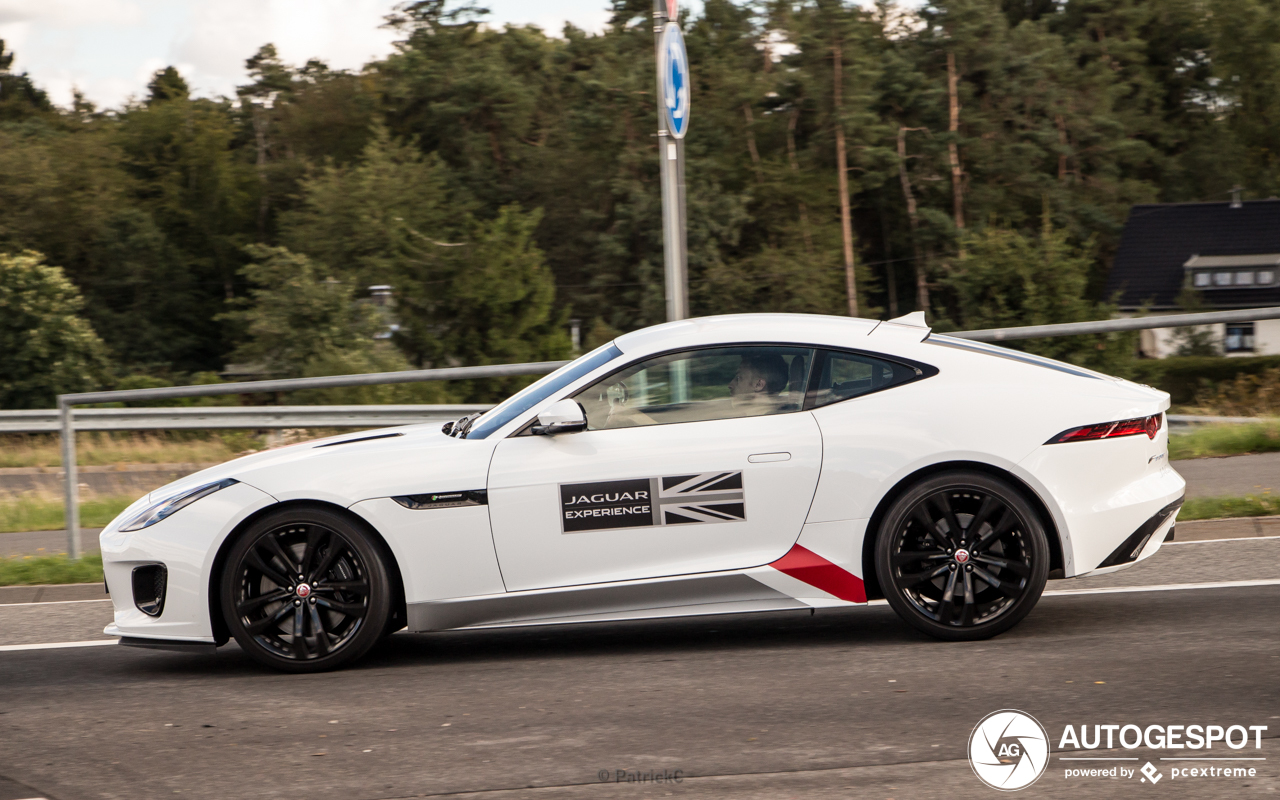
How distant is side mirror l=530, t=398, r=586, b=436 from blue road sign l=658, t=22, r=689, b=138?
3.82 meters

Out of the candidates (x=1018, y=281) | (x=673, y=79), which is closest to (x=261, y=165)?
(x=1018, y=281)

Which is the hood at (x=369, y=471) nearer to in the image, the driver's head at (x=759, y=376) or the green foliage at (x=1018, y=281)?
the driver's head at (x=759, y=376)

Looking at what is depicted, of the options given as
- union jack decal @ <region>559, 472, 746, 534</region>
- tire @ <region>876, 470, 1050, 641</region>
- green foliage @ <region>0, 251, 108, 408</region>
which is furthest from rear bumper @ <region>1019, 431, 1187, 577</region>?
green foliage @ <region>0, 251, 108, 408</region>

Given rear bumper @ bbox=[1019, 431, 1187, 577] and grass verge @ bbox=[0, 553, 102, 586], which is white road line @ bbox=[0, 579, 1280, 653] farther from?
grass verge @ bbox=[0, 553, 102, 586]

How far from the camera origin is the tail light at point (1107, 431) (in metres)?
5.74

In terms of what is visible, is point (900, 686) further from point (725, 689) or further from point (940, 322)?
point (940, 322)

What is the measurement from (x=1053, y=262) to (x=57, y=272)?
3609 cm

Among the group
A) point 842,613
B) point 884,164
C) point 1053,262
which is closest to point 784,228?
point 884,164

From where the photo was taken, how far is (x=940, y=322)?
57.5 m

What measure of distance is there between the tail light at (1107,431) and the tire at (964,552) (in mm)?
310

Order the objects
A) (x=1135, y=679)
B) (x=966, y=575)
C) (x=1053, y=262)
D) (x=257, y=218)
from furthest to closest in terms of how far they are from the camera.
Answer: (x=257, y=218), (x=1053, y=262), (x=966, y=575), (x=1135, y=679)

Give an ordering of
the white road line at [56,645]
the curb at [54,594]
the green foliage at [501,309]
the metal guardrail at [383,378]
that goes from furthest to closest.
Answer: the green foliage at [501,309]
the metal guardrail at [383,378]
the curb at [54,594]
the white road line at [56,645]

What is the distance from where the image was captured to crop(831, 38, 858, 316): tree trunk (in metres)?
54.2

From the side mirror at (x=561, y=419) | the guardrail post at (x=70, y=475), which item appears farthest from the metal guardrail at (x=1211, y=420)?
the guardrail post at (x=70, y=475)
